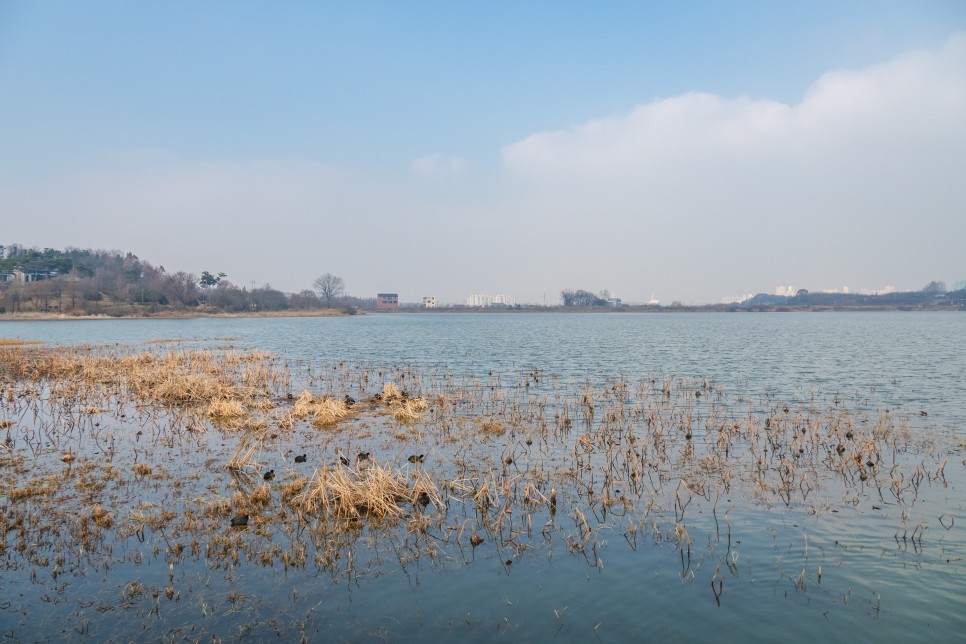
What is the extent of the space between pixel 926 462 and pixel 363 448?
539 inches

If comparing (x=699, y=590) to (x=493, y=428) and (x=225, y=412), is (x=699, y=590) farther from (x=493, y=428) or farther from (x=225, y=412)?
(x=225, y=412)

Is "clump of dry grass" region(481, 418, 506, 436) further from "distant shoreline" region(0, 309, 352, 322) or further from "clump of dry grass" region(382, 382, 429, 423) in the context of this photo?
"distant shoreline" region(0, 309, 352, 322)

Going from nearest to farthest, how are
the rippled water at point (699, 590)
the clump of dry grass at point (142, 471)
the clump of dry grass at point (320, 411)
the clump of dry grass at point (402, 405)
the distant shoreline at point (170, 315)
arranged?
the rippled water at point (699, 590), the clump of dry grass at point (142, 471), the clump of dry grass at point (320, 411), the clump of dry grass at point (402, 405), the distant shoreline at point (170, 315)

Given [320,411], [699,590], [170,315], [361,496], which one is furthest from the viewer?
[170,315]

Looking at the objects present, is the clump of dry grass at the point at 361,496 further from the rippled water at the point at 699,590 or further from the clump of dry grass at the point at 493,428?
the clump of dry grass at the point at 493,428

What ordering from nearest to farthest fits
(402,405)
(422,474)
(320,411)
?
(422,474) < (320,411) < (402,405)

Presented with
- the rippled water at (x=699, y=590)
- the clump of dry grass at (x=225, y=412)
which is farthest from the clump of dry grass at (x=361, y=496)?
the clump of dry grass at (x=225, y=412)

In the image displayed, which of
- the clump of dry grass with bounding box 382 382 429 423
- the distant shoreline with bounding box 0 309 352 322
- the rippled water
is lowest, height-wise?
the rippled water

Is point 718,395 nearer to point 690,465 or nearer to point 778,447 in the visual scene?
point 778,447

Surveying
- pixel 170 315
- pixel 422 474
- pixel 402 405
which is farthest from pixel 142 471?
pixel 170 315

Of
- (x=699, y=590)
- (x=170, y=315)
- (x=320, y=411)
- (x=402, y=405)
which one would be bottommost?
(x=699, y=590)

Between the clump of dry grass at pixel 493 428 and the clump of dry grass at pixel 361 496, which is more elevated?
the clump of dry grass at pixel 361 496

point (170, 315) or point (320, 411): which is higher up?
point (170, 315)

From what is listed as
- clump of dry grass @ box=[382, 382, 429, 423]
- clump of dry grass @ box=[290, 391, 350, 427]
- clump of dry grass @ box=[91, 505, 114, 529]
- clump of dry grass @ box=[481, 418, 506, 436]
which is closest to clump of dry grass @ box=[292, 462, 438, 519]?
clump of dry grass @ box=[91, 505, 114, 529]
